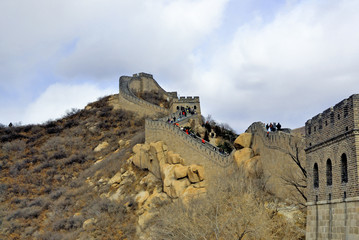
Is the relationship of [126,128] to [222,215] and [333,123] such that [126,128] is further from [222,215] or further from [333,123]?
[333,123]

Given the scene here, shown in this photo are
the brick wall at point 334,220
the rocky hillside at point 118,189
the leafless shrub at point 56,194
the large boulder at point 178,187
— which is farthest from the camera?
the leafless shrub at point 56,194

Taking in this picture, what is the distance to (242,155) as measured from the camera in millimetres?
32188

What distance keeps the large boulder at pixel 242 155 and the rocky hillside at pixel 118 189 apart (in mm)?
139

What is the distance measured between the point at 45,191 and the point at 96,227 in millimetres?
12768

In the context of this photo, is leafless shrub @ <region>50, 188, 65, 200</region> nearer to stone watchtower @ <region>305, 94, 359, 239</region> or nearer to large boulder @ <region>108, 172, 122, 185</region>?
large boulder @ <region>108, 172, 122, 185</region>

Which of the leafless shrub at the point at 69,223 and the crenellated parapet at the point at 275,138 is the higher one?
the crenellated parapet at the point at 275,138

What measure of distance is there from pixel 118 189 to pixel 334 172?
2874 centimetres

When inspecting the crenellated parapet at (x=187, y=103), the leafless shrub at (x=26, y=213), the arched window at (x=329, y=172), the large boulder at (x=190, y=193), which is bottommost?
the leafless shrub at (x=26, y=213)

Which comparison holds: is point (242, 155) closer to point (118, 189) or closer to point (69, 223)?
point (118, 189)

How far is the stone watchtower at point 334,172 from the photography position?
14.2m

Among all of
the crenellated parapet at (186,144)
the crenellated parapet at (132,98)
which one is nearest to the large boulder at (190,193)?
the crenellated parapet at (186,144)

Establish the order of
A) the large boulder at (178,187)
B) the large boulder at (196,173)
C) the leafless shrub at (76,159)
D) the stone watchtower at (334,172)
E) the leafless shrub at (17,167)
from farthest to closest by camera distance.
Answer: the leafless shrub at (76,159) → the leafless shrub at (17,167) → the large boulder at (178,187) → the large boulder at (196,173) → the stone watchtower at (334,172)

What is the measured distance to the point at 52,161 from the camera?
180 ft

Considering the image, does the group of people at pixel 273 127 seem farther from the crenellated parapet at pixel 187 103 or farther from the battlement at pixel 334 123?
the crenellated parapet at pixel 187 103
